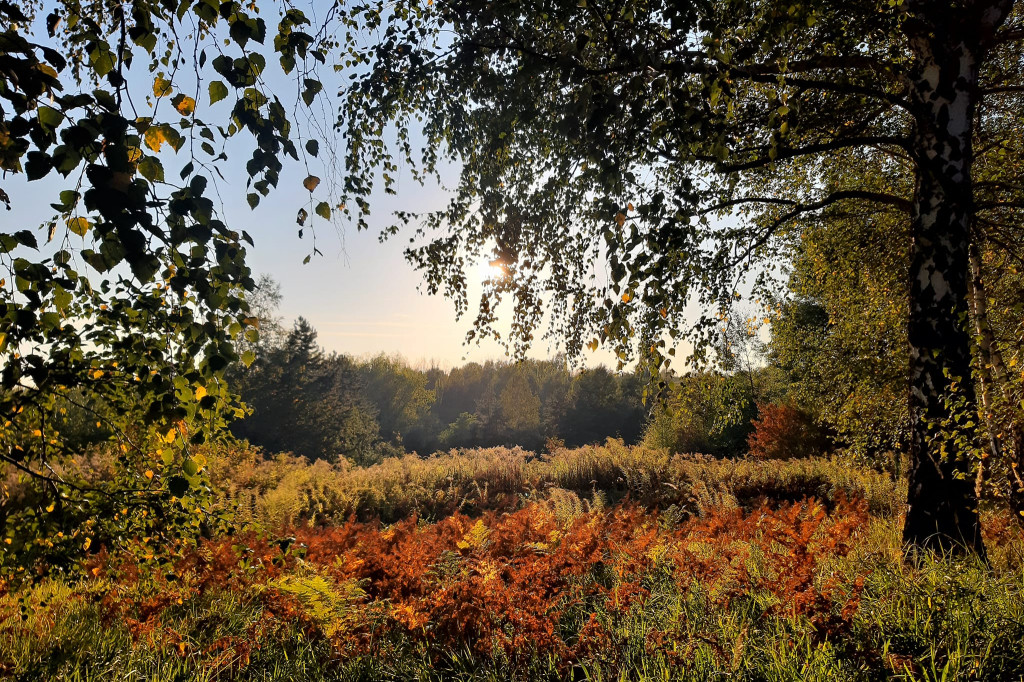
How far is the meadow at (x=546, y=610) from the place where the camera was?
3092 millimetres

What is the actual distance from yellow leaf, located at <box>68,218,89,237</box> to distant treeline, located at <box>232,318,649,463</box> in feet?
70.4

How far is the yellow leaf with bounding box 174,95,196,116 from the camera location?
1.84m

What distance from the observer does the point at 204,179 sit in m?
1.64

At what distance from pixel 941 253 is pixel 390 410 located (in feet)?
143

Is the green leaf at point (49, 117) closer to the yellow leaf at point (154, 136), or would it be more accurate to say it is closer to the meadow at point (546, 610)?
the yellow leaf at point (154, 136)

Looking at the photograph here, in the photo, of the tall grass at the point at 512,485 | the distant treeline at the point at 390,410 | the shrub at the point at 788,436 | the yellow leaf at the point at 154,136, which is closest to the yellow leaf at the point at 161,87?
the yellow leaf at the point at 154,136

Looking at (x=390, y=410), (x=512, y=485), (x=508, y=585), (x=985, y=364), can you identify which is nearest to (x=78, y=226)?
(x=508, y=585)

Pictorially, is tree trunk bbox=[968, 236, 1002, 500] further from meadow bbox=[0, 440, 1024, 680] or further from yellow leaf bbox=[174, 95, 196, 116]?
yellow leaf bbox=[174, 95, 196, 116]

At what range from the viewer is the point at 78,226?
1.71 metres

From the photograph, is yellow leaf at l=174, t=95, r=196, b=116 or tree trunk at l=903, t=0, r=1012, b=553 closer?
yellow leaf at l=174, t=95, r=196, b=116

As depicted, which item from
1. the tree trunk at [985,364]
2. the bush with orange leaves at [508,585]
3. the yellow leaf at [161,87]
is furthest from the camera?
the tree trunk at [985,364]

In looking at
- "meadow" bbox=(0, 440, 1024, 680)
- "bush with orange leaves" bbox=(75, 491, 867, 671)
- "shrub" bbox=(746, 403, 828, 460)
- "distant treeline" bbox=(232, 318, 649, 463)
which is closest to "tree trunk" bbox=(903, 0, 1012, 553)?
"meadow" bbox=(0, 440, 1024, 680)

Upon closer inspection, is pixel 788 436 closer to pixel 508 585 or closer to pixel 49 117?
pixel 508 585

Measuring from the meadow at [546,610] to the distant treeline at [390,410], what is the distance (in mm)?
18127
